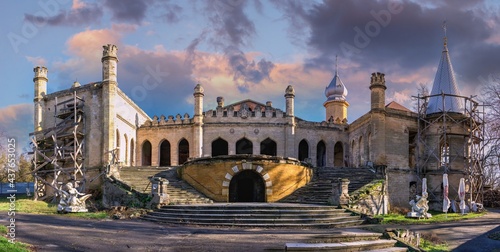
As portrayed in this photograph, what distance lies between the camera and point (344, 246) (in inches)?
551

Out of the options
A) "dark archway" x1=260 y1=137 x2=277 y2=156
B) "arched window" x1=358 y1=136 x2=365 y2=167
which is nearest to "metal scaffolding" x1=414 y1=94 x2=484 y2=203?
"arched window" x1=358 y1=136 x2=365 y2=167

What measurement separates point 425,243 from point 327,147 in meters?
24.5

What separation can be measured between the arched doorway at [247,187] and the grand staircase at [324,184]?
154 cm

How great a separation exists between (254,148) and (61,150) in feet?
49.1

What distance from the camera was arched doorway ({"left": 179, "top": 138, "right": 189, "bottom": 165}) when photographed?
4146 cm

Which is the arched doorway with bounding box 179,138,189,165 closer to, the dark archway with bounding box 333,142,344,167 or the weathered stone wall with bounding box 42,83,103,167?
the weathered stone wall with bounding box 42,83,103,167

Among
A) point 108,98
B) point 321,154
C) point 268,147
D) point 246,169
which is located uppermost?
point 108,98

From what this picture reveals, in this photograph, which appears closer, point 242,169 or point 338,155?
point 242,169

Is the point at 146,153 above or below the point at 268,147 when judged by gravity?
below

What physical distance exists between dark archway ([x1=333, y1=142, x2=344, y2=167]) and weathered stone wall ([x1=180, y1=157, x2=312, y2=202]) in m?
15.7

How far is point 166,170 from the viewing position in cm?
3256

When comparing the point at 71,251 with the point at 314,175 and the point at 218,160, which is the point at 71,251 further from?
the point at 314,175

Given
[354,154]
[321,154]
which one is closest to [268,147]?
[321,154]

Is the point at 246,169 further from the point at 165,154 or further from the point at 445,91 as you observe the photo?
the point at 445,91
